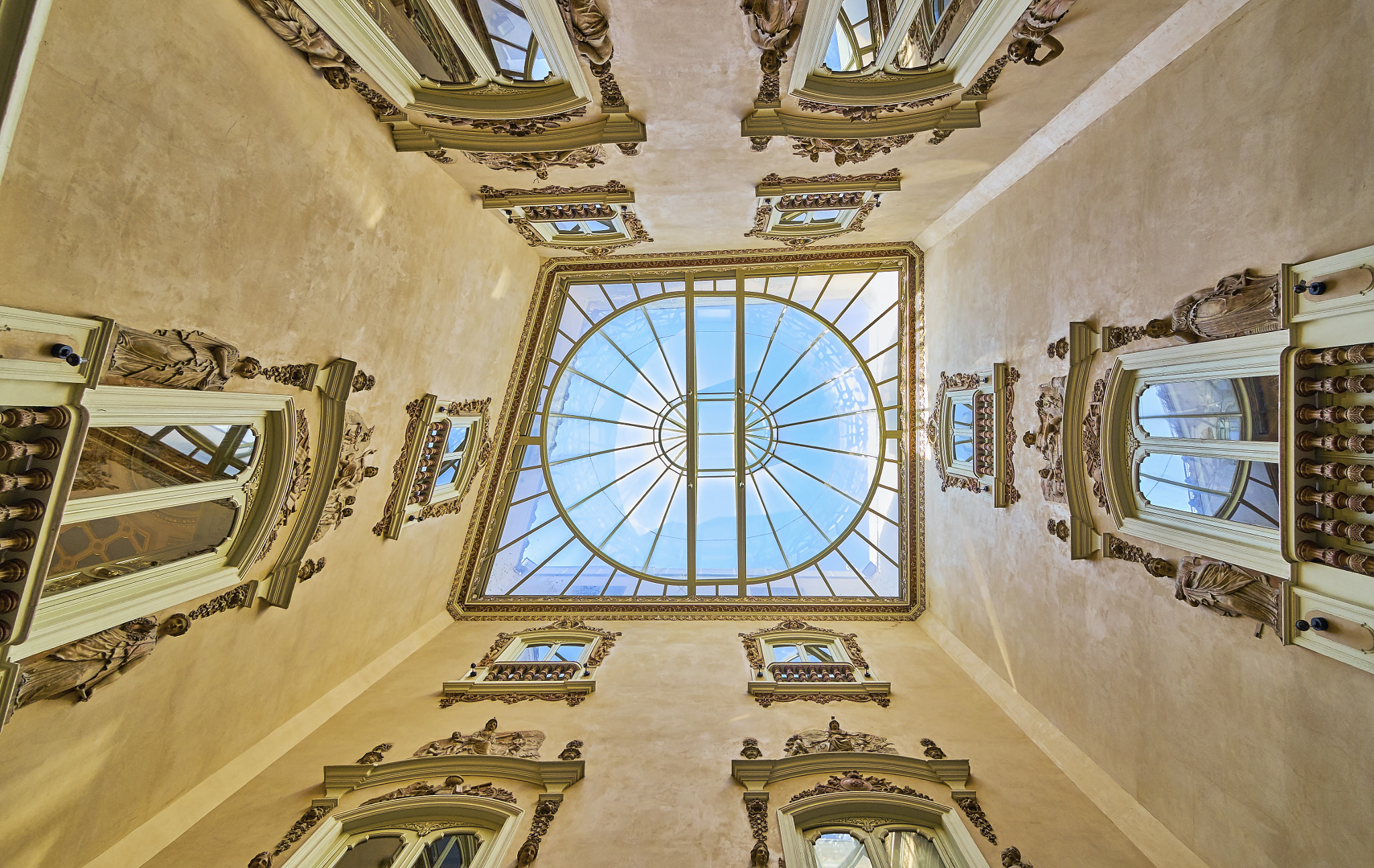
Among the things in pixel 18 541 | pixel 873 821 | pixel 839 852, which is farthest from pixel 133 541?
pixel 873 821

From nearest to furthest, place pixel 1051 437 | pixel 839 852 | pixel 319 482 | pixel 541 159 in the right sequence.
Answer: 1. pixel 839 852
2. pixel 319 482
3. pixel 1051 437
4. pixel 541 159

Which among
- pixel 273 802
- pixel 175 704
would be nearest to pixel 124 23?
pixel 175 704

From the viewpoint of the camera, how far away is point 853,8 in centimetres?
758

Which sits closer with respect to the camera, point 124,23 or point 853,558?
point 124,23

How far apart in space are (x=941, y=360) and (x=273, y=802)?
12579 mm

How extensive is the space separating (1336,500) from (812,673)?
7.51 meters

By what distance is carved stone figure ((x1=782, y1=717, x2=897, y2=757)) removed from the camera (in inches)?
331

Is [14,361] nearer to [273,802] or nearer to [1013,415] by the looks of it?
[273,802]

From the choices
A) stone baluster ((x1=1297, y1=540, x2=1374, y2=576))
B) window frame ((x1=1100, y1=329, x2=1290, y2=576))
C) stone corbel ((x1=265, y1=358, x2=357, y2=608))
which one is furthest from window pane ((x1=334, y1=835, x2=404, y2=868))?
stone baluster ((x1=1297, y1=540, x2=1374, y2=576))

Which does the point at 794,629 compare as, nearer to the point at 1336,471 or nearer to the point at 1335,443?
the point at 1336,471

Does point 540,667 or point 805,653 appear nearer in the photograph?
point 540,667

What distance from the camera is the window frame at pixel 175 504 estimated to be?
520 centimetres

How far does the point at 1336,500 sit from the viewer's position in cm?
449

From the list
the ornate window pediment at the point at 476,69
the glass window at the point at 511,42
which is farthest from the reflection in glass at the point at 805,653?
the glass window at the point at 511,42
